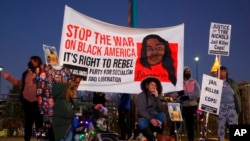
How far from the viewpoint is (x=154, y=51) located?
1099 cm

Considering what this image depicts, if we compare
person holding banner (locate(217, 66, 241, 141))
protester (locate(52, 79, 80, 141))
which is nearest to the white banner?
person holding banner (locate(217, 66, 241, 141))

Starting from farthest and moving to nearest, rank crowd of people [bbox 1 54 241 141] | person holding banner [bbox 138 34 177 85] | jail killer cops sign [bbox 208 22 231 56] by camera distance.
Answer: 1. jail killer cops sign [bbox 208 22 231 56]
2. person holding banner [bbox 138 34 177 85]
3. crowd of people [bbox 1 54 241 141]

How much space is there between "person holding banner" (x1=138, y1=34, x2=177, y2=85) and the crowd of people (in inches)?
4.8

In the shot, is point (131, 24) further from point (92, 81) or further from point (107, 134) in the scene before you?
point (107, 134)

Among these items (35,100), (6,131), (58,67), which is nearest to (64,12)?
(58,67)

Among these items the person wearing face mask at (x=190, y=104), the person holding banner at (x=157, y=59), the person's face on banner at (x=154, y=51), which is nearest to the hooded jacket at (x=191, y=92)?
the person wearing face mask at (x=190, y=104)

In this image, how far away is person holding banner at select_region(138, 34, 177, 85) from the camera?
427 inches

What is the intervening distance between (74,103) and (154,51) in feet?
11.4

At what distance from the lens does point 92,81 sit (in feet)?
33.0

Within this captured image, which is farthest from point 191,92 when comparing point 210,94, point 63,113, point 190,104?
point 63,113

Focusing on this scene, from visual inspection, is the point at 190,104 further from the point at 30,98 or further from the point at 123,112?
the point at 30,98

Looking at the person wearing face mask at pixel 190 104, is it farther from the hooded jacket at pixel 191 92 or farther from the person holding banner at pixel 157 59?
the person holding banner at pixel 157 59

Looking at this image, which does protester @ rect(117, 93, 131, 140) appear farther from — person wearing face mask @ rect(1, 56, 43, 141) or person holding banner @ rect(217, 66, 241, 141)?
person holding banner @ rect(217, 66, 241, 141)

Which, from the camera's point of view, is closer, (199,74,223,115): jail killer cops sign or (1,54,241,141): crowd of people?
(1,54,241,141): crowd of people
